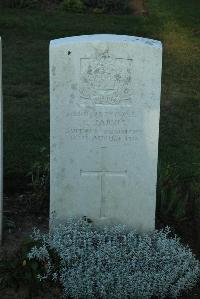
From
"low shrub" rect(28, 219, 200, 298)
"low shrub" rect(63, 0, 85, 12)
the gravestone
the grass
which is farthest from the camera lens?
"low shrub" rect(63, 0, 85, 12)

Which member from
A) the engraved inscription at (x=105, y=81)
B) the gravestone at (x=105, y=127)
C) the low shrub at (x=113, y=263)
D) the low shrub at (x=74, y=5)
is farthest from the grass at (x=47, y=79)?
the engraved inscription at (x=105, y=81)

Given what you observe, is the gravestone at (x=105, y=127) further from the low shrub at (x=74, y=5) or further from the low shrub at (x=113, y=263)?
the low shrub at (x=74, y=5)

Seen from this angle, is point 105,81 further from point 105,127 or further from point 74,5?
point 74,5

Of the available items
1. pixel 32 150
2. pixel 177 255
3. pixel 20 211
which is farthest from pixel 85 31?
pixel 177 255

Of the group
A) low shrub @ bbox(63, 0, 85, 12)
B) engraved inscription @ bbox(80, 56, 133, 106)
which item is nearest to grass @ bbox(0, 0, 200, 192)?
low shrub @ bbox(63, 0, 85, 12)

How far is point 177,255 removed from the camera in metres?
4.57

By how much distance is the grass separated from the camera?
685cm

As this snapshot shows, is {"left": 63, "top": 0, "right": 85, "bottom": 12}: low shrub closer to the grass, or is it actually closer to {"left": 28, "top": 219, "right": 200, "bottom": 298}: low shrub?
the grass

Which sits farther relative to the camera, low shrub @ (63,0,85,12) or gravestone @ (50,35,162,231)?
low shrub @ (63,0,85,12)

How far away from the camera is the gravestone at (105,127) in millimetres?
4570

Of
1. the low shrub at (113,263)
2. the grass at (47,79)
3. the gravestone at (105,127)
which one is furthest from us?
the grass at (47,79)

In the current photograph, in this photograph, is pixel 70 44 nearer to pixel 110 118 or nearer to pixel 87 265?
pixel 110 118

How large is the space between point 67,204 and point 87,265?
0.63 meters

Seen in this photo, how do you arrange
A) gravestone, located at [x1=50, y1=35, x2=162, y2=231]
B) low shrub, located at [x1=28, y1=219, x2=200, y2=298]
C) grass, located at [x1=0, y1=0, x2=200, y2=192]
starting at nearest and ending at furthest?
low shrub, located at [x1=28, y1=219, x2=200, y2=298], gravestone, located at [x1=50, y1=35, x2=162, y2=231], grass, located at [x1=0, y1=0, x2=200, y2=192]
